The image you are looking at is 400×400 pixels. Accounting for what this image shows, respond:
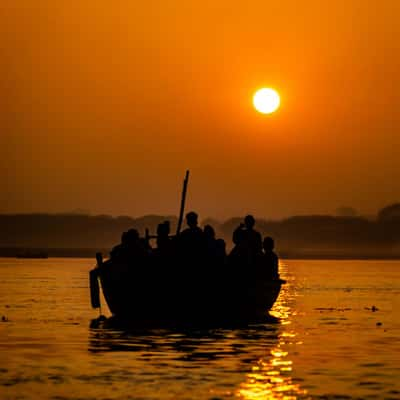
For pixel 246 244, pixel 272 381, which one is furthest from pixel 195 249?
pixel 272 381

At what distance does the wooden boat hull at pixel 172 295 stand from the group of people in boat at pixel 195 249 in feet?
1.35

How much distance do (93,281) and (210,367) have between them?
15.4m

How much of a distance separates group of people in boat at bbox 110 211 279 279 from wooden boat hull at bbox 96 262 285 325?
1.35 feet

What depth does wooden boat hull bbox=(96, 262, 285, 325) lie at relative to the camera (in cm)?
4016

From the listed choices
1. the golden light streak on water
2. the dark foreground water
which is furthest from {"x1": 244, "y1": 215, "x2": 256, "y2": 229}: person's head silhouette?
the golden light streak on water

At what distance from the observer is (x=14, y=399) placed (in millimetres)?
22688

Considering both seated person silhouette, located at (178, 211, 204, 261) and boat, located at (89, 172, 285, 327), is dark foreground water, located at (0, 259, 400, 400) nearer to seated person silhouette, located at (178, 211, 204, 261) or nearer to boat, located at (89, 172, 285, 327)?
boat, located at (89, 172, 285, 327)

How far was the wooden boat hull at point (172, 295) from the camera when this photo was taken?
132 ft

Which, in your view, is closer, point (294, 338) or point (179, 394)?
point (179, 394)

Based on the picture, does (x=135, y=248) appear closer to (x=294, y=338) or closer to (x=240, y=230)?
(x=240, y=230)

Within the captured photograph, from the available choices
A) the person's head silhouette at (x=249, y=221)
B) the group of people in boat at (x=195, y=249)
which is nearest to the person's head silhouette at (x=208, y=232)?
the group of people in boat at (x=195, y=249)

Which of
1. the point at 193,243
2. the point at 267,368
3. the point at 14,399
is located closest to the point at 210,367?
the point at 267,368

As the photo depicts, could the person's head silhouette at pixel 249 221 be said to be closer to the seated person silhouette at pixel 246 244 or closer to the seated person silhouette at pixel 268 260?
the seated person silhouette at pixel 246 244

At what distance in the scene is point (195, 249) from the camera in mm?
39781
